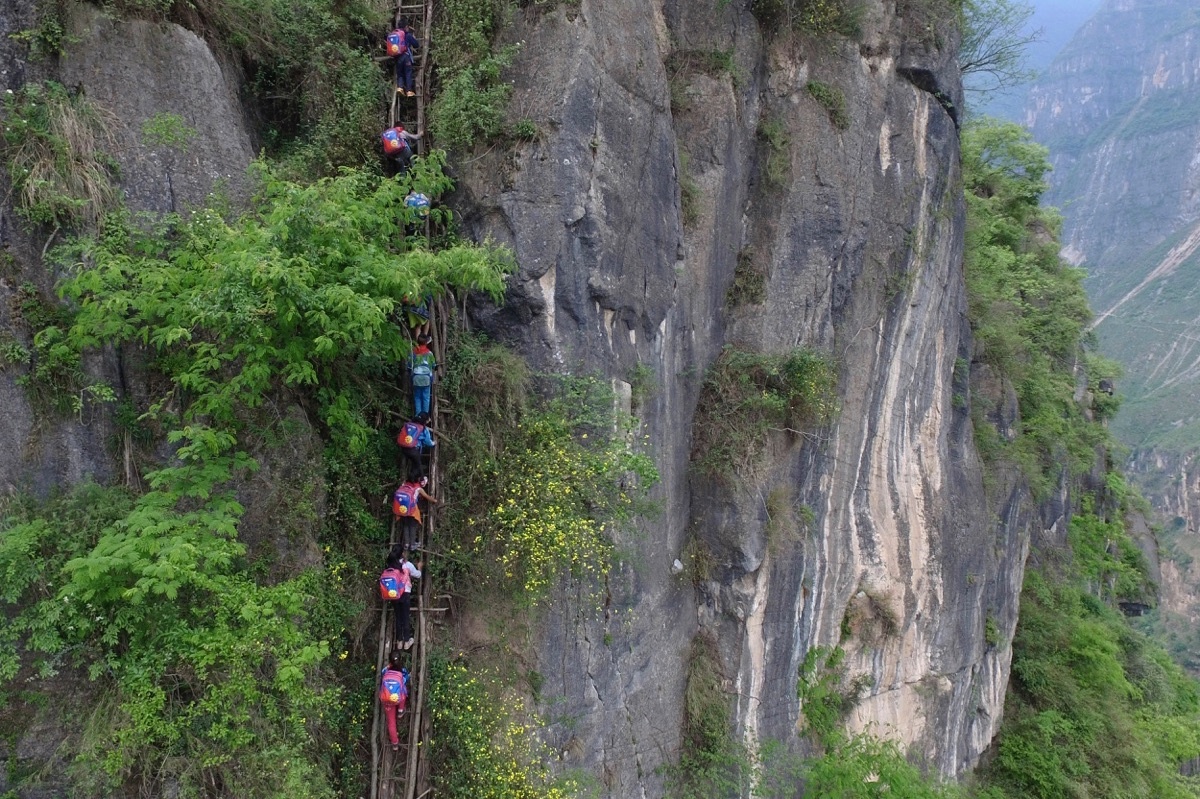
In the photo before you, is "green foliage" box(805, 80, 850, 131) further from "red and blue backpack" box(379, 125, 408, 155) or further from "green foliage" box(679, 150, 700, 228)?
"red and blue backpack" box(379, 125, 408, 155)

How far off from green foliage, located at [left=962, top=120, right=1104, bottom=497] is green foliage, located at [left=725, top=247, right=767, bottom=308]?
7.65m

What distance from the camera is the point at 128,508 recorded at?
512 centimetres

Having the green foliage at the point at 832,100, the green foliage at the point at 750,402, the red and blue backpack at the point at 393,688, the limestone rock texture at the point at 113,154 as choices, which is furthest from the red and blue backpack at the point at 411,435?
the green foliage at the point at 832,100

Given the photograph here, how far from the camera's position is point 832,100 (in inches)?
376

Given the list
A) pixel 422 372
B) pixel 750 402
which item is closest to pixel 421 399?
pixel 422 372

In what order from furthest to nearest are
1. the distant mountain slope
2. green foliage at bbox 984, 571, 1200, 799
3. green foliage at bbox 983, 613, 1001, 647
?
1. the distant mountain slope
2. green foliage at bbox 983, 613, 1001, 647
3. green foliage at bbox 984, 571, 1200, 799

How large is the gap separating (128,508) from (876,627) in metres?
10.3

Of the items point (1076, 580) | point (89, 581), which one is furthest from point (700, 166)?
point (1076, 580)

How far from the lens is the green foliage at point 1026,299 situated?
14930mm

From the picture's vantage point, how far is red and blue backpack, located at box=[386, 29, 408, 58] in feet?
24.7

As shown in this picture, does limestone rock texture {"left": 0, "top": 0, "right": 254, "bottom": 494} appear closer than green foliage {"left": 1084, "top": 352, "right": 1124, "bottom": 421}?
Yes

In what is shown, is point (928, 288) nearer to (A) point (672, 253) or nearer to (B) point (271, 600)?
(A) point (672, 253)

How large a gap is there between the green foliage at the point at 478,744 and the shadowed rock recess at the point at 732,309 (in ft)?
1.84

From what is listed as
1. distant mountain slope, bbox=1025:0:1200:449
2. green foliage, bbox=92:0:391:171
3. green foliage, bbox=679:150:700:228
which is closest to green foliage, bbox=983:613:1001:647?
green foliage, bbox=679:150:700:228
